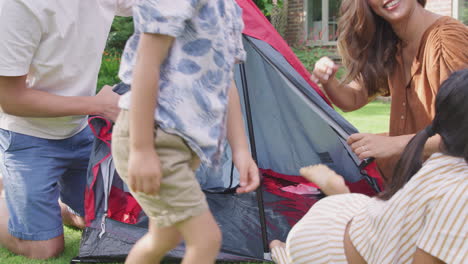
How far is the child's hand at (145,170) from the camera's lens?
1.11 m

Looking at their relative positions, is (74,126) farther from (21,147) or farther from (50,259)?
(50,259)

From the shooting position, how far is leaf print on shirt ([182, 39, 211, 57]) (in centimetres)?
116

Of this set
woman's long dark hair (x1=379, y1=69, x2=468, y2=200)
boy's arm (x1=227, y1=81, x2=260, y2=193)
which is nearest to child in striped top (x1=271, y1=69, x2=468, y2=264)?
woman's long dark hair (x1=379, y1=69, x2=468, y2=200)


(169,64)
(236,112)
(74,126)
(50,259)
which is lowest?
(50,259)

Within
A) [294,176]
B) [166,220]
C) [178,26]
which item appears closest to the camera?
[178,26]

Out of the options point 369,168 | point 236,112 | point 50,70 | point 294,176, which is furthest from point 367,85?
point 50,70

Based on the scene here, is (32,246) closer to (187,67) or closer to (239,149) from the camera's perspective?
(239,149)

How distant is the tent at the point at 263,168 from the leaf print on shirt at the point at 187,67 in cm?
88

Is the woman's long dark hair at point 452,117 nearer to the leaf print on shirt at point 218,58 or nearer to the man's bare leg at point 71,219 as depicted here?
the leaf print on shirt at point 218,58

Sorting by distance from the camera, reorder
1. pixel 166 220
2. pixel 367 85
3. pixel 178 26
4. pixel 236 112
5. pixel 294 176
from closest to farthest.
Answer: pixel 178 26, pixel 166 220, pixel 236 112, pixel 367 85, pixel 294 176

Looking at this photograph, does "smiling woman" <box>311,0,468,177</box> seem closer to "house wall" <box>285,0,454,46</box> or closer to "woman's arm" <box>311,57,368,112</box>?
"woman's arm" <box>311,57,368,112</box>

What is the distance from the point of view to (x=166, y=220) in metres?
1.20

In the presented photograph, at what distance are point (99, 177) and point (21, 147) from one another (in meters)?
0.31

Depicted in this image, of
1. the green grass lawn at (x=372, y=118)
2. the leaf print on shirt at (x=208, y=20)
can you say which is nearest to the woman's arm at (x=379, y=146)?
the leaf print on shirt at (x=208, y=20)
